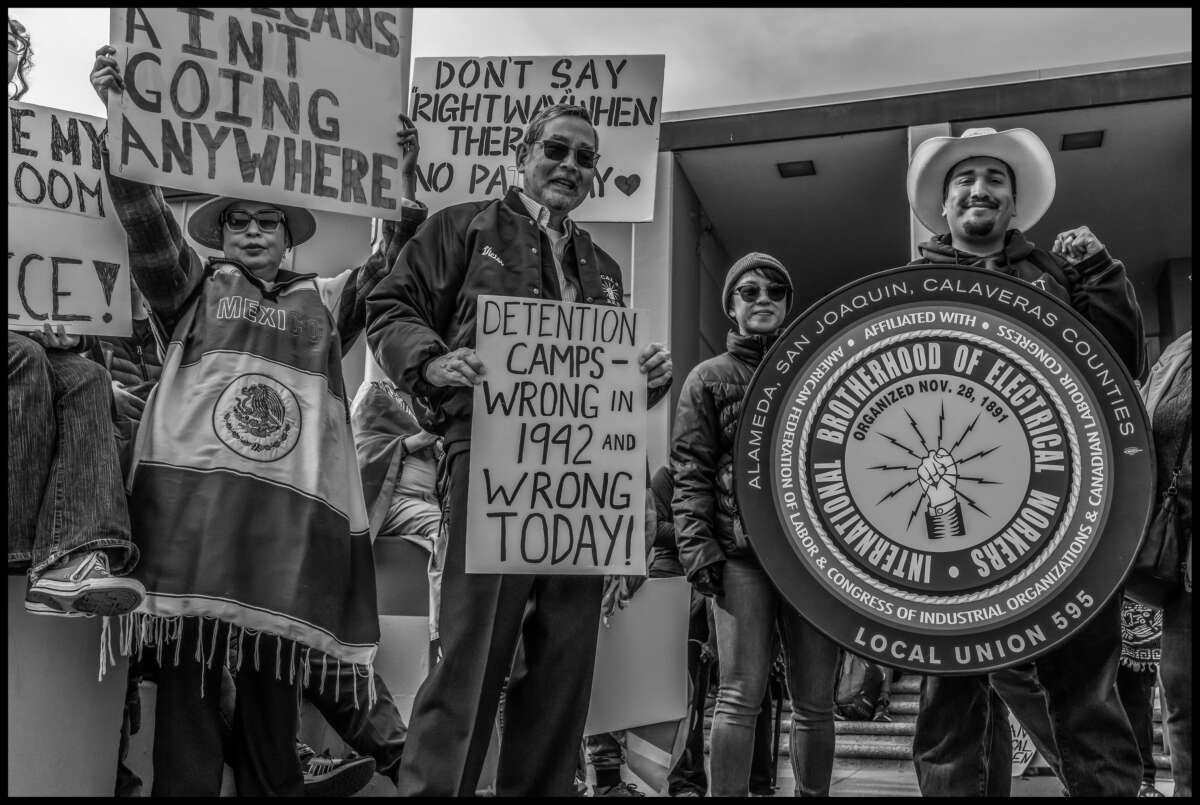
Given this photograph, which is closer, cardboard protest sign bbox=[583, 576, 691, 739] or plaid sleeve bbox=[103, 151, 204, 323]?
plaid sleeve bbox=[103, 151, 204, 323]

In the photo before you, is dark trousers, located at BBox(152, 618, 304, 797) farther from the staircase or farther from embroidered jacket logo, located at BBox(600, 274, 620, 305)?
the staircase

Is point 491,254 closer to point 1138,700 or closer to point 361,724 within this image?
point 361,724

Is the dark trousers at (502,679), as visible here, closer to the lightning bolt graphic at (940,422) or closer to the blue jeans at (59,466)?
the blue jeans at (59,466)

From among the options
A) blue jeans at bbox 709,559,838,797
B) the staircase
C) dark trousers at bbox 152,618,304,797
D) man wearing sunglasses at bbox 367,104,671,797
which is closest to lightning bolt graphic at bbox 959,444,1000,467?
blue jeans at bbox 709,559,838,797

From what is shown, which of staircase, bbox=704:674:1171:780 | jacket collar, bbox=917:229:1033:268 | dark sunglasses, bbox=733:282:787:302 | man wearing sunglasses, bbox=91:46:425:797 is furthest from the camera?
staircase, bbox=704:674:1171:780

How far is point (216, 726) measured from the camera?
12.0 ft

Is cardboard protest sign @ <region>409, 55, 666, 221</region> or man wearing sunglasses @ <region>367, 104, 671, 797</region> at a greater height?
cardboard protest sign @ <region>409, 55, 666, 221</region>

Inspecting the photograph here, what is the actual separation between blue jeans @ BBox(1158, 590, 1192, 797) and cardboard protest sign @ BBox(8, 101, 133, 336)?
335 cm

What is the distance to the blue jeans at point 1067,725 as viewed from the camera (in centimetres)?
361

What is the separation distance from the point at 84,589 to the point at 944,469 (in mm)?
2360

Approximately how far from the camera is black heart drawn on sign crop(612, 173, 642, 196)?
515cm

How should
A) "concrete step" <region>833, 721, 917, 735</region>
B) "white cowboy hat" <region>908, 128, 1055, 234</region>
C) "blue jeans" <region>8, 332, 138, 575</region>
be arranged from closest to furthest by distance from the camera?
"blue jeans" <region>8, 332, 138, 575</region> < "white cowboy hat" <region>908, 128, 1055, 234</region> < "concrete step" <region>833, 721, 917, 735</region>

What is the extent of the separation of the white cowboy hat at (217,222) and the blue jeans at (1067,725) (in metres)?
2.50

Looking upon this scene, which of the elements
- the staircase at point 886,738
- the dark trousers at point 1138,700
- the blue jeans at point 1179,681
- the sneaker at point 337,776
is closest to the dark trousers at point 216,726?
the sneaker at point 337,776
